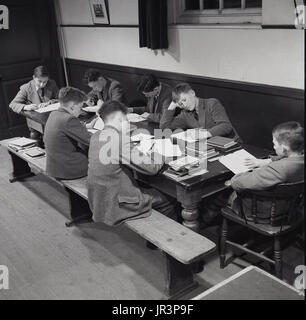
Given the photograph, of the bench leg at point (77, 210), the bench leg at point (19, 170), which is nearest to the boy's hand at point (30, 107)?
the bench leg at point (19, 170)

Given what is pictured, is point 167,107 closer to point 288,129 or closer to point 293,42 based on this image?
point 293,42

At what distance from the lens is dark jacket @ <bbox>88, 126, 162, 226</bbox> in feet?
10.0

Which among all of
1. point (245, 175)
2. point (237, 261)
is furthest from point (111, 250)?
point (245, 175)

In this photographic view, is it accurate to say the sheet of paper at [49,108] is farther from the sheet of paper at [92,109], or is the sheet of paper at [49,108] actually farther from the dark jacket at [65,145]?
the dark jacket at [65,145]

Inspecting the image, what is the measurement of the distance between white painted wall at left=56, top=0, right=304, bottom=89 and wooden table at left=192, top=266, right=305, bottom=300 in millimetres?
2168

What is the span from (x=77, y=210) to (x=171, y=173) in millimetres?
1455

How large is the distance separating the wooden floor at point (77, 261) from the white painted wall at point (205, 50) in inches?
63.0

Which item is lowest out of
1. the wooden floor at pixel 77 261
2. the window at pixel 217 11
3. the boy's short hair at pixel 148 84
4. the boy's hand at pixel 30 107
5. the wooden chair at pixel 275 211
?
the wooden floor at pixel 77 261

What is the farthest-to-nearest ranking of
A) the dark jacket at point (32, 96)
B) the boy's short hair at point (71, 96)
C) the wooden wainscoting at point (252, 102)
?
the dark jacket at point (32, 96) → the wooden wainscoting at point (252, 102) → the boy's short hair at point (71, 96)

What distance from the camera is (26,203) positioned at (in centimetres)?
466

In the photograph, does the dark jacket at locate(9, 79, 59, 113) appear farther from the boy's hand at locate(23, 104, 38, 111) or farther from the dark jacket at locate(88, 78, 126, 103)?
the dark jacket at locate(88, 78, 126, 103)

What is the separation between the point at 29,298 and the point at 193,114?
2076 mm

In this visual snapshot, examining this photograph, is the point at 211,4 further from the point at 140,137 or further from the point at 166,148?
the point at 166,148

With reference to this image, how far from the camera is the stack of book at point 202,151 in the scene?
3.30m
